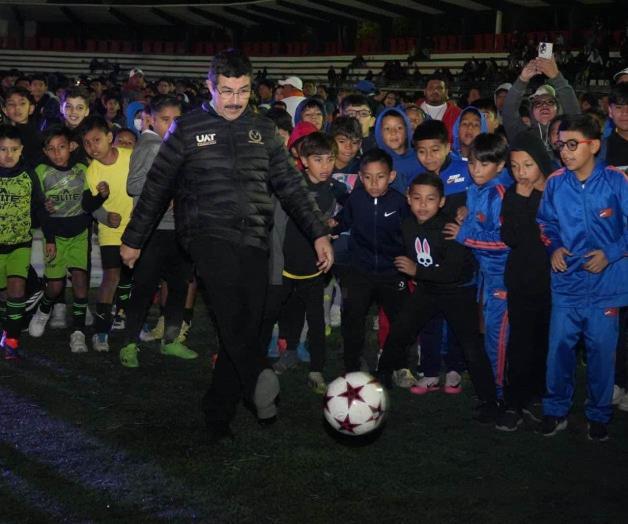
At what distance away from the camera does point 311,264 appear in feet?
21.7

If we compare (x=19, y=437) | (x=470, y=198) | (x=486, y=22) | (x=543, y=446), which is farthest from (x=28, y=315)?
(x=486, y=22)

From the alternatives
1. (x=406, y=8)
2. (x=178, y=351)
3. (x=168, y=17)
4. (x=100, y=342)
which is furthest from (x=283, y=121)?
(x=168, y=17)

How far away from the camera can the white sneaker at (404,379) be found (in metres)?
6.66

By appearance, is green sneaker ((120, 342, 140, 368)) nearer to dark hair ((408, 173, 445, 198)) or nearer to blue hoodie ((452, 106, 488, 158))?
dark hair ((408, 173, 445, 198))

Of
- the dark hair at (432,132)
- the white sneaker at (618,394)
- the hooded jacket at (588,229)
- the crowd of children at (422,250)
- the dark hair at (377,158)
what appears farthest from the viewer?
the dark hair at (432,132)

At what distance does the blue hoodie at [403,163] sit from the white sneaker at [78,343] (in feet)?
9.21

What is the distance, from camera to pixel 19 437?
5395mm

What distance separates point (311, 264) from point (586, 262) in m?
2.07

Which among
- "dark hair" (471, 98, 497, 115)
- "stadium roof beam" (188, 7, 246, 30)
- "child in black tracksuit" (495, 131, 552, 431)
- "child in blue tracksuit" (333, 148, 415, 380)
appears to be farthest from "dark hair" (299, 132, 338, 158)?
"stadium roof beam" (188, 7, 246, 30)

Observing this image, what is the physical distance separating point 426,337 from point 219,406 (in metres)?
1.87

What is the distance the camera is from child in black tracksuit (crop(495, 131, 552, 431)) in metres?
5.68

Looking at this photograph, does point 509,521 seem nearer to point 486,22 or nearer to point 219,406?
point 219,406

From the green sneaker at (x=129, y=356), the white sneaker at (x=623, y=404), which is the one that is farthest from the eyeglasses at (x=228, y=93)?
the white sneaker at (x=623, y=404)

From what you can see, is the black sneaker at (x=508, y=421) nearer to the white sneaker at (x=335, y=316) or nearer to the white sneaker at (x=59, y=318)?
the white sneaker at (x=335, y=316)
